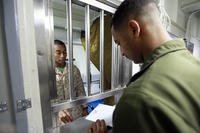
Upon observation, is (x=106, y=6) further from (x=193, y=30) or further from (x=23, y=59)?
(x=193, y=30)

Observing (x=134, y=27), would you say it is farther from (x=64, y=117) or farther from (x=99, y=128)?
(x=64, y=117)

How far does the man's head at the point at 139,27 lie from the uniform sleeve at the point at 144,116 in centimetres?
26

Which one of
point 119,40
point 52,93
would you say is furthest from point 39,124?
point 119,40

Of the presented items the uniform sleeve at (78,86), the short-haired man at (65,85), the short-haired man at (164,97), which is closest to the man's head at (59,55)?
the short-haired man at (65,85)

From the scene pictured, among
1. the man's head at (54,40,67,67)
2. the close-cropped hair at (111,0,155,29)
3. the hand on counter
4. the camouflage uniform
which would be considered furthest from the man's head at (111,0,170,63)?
the man's head at (54,40,67,67)

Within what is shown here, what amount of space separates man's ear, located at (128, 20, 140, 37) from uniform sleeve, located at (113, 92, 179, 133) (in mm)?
284

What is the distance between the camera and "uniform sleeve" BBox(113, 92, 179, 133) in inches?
16.2

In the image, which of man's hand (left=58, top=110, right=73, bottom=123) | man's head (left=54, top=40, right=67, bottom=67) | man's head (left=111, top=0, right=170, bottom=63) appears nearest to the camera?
man's head (left=111, top=0, right=170, bottom=63)

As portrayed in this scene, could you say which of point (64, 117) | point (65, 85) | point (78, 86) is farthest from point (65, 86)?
point (64, 117)

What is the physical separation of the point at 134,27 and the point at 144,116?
35 cm

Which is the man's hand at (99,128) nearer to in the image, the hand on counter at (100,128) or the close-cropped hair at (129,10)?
the hand on counter at (100,128)

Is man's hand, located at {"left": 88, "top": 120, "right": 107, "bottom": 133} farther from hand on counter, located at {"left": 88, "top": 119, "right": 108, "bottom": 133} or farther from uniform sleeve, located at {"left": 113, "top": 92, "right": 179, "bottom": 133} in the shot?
uniform sleeve, located at {"left": 113, "top": 92, "right": 179, "bottom": 133}

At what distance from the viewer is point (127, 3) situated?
0.67m

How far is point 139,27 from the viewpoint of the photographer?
62 centimetres
